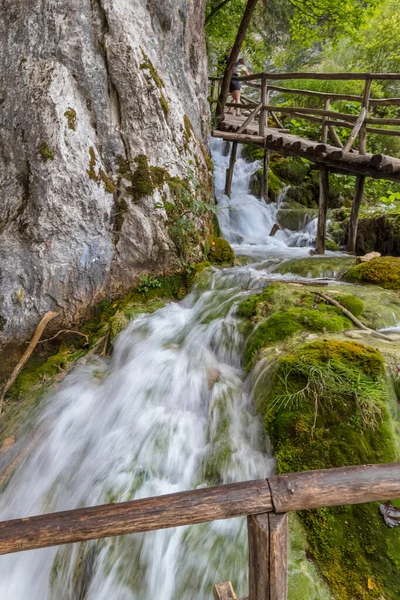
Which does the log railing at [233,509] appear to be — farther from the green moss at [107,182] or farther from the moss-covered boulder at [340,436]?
the green moss at [107,182]

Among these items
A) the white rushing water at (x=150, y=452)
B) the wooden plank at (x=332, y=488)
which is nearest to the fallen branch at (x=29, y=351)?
the white rushing water at (x=150, y=452)

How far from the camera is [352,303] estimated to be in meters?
4.50

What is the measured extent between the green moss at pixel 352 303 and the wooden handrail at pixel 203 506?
3.09 meters

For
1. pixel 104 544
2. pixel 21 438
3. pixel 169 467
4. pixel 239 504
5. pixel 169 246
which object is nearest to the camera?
pixel 239 504

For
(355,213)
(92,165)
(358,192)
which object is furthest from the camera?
(355,213)

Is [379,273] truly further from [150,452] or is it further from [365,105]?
[150,452]

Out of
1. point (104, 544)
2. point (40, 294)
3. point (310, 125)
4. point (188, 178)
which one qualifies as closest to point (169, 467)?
point (104, 544)

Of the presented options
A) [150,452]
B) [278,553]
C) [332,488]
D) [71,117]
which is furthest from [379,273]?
→ [71,117]

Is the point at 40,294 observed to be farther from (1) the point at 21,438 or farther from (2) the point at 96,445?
(2) the point at 96,445

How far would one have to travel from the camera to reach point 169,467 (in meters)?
3.50

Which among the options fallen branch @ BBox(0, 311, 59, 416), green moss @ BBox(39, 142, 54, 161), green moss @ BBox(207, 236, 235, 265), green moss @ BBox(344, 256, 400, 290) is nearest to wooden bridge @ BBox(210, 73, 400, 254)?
green moss @ BBox(344, 256, 400, 290)

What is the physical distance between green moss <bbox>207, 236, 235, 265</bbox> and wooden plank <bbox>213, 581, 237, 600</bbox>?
17.0 ft

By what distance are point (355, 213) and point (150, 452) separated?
260 inches

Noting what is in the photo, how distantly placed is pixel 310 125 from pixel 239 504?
15327 millimetres
